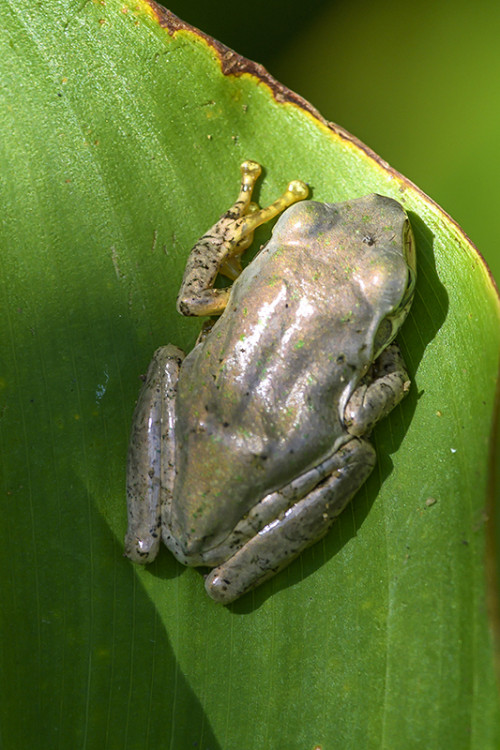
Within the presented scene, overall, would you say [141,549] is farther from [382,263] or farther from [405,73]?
[405,73]

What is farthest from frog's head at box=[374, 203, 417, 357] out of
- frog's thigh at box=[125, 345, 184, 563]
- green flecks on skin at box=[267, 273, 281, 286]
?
frog's thigh at box=[125, 345, 184, 563]

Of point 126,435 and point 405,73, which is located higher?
point 405,73

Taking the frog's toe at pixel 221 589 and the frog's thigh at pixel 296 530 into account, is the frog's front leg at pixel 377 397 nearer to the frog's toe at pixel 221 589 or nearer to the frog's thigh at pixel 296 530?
the frog's thigh at pixel 296 530

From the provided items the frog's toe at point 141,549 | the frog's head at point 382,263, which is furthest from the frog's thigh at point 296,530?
the frog's head at point 382,263

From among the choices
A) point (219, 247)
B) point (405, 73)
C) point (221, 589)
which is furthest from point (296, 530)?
point (405, 73)

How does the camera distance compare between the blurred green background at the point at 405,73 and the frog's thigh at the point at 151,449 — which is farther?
the blurred green background at the point at 405,73
